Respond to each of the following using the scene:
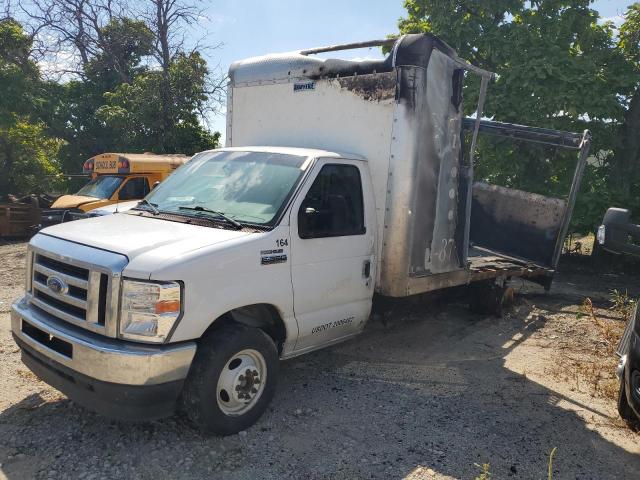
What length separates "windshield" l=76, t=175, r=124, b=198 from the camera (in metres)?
12.0

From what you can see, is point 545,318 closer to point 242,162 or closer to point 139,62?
point 242,162

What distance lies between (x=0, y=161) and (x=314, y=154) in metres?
16.9

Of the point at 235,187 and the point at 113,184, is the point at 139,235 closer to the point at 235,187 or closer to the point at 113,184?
the point at 235,187

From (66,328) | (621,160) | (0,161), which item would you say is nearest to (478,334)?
(66,328)

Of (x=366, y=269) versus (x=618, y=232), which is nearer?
(x=618, y=232)

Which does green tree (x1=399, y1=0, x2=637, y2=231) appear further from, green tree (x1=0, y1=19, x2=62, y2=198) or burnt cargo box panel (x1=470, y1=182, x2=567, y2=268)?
green tree (x1=0, y1=19, x2=62, y2=198)

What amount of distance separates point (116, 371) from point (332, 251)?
78.8 inches

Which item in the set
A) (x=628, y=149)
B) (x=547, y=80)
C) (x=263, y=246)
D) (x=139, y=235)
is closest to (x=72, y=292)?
(x=139, y=235)

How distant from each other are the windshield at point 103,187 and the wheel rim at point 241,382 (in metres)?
9.44

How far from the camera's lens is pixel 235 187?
432 cm

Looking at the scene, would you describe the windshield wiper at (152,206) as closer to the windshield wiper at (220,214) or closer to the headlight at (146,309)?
the windshield wiper at (220,214)

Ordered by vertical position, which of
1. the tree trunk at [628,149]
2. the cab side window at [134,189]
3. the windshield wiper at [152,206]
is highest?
the tree trunk at [628,149]

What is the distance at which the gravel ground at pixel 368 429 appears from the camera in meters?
3.44

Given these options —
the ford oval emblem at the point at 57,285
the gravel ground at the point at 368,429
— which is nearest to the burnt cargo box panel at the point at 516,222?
the gravel ground at the point at 368,429
